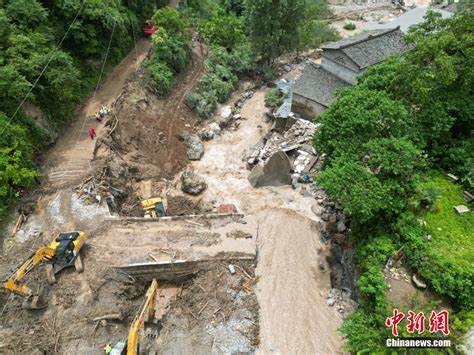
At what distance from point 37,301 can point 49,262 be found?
2.01 m

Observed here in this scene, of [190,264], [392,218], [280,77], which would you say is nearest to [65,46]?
[190,264]

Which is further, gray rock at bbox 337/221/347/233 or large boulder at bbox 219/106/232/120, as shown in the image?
large boulder at bbox 219/106/232/120

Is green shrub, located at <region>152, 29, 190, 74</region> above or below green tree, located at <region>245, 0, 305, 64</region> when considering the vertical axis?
below

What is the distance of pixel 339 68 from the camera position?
3219cm

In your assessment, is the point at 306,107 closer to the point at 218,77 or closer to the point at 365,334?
the point at 218,77

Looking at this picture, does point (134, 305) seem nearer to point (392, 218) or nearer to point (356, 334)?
point (356, 334)

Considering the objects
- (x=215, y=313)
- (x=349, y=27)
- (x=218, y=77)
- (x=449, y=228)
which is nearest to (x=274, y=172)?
(x=215, y=313)

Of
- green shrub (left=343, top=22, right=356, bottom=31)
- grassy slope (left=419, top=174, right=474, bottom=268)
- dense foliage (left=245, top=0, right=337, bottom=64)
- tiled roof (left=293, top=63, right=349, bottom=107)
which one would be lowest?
grassy slope (left=419, top=174, right=474, bottom=268)

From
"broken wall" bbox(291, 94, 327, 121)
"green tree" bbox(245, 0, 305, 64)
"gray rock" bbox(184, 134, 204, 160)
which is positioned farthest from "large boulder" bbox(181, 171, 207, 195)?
"green tree" bbox(245, 0, 305, 64)

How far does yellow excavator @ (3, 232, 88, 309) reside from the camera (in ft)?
50.2

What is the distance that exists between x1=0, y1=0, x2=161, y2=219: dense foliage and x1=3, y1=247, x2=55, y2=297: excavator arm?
4871 mm

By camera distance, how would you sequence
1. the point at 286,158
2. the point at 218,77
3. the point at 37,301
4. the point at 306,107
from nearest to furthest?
the point at 37,301, the point at 286,158, the point at 306,107, the point at 218,77

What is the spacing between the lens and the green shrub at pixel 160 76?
3116cm

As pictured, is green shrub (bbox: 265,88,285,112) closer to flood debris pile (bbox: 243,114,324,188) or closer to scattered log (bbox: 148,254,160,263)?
flood debris pile (bbox: 243,114,324,188)
